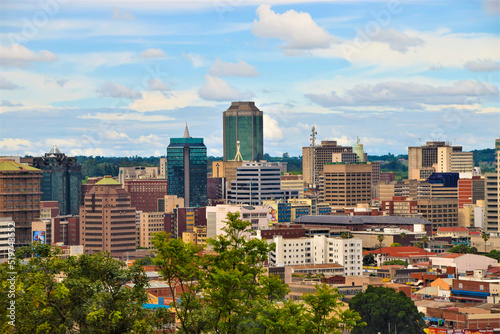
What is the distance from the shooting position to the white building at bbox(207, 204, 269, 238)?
17575 cm

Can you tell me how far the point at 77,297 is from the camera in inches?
1676

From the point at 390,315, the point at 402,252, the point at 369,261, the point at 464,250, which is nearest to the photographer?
the point at 390,315

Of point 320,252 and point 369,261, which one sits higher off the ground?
point 320,252

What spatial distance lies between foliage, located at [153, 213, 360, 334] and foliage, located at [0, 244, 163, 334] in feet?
6.63

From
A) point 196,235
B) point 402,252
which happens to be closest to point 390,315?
point 402,252

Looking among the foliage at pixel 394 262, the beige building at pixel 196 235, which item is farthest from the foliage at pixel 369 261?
the beige building at pixel 196 235

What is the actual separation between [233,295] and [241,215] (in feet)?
435

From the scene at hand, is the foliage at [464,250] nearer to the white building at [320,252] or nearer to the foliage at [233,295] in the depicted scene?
the white building at [320,252]

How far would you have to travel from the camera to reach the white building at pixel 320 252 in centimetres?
14375

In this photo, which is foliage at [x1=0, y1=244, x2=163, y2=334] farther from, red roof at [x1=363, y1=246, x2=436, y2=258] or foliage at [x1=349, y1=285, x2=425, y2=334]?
red roof at [x1=363, y1=246, x2=436, y2=258]

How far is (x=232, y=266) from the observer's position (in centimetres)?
4200

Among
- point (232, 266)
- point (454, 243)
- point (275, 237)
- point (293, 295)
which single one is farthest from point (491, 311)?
point (454, 243)

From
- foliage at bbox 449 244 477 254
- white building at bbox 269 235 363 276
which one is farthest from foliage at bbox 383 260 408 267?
foliage at bbox 449 244 477 254

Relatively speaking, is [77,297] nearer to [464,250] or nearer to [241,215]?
[241,215]
